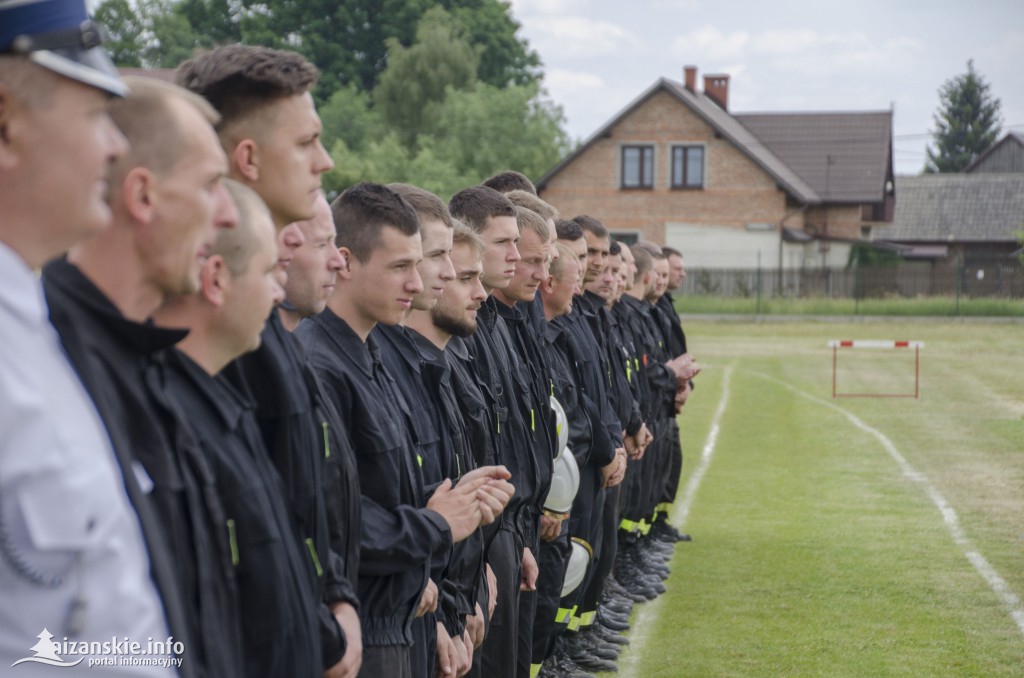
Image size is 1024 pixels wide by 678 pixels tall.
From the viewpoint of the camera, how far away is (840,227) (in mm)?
55688

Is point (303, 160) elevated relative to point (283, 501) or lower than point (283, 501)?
elevated

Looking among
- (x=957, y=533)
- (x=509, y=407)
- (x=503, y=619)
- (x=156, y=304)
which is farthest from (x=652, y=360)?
(x=156, y=304)

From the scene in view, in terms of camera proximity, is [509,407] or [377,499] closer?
[377,499]

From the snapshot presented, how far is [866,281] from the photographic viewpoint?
158 ft

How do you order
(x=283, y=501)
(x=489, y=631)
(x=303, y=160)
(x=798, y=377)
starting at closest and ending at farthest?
(x=283, y=501), (x=303, y=160), (x=489, y=631), (x=798, y=377)

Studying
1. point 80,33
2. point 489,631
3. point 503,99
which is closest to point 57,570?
point 80,33

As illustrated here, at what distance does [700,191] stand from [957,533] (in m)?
40.8

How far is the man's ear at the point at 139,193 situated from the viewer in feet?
7.63

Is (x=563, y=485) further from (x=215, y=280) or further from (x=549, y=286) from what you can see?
(x=215, y=280)

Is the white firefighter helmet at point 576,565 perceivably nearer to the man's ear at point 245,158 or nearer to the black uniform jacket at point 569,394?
the black uniform jacket at point 569,394

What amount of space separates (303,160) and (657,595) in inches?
271

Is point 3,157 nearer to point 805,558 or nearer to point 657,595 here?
point 657,595

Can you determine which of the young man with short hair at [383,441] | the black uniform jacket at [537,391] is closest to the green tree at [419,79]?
the black uniform jacket at [537,391]

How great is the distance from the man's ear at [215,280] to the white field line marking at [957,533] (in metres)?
7.15
